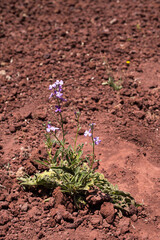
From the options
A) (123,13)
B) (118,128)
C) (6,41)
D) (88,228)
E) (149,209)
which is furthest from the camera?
(123,13)

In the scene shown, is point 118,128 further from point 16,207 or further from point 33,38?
point 33,38

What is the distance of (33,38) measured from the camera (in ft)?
17.5

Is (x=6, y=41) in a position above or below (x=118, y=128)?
above

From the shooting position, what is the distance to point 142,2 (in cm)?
614

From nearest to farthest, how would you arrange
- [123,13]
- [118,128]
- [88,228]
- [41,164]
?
[88,228] → [41,164] → [118,128] → [123,13]

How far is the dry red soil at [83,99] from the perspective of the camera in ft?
9.50

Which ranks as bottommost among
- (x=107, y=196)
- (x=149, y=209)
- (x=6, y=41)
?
(x=149, y=209)

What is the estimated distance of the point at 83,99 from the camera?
4.26 meters

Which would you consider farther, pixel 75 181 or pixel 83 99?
pixel 83 99

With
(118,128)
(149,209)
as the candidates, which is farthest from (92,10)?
(149,209)

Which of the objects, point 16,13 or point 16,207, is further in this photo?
point 16,13

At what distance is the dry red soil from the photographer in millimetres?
2896

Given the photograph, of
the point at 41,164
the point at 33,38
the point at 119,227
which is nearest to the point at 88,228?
the point at 119,227

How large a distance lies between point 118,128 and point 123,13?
3.03 m
